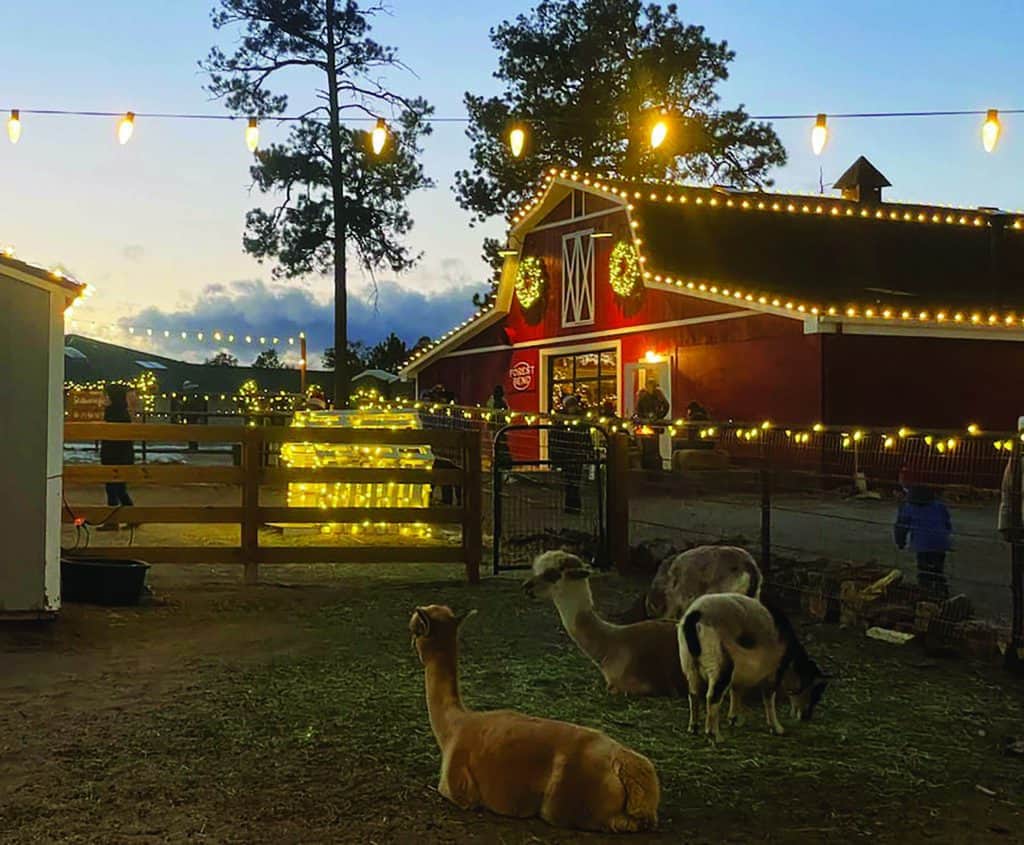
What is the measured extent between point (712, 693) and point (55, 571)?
466 cm

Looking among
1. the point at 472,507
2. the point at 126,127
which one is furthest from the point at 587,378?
the point at 472,507

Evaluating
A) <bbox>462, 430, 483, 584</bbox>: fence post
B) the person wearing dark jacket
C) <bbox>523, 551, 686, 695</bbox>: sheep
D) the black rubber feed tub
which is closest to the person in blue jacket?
<bbox>523, 551, 686, 695</bbox>: sheep

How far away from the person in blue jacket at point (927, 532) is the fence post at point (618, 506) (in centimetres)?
256

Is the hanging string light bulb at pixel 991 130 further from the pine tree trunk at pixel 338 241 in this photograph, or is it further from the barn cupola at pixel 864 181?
the pine tree trunk at pixel 338 241

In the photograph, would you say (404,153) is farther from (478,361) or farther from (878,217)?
(878,217)

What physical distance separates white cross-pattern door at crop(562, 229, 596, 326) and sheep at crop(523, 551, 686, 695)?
17.4 m

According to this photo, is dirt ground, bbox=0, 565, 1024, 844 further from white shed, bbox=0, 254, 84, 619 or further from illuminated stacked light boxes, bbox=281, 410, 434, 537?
illuminated stacked light boxes, bbox=281, 410, 434, 537

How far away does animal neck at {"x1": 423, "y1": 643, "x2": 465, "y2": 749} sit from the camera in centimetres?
428

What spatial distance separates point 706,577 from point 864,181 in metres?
22.1

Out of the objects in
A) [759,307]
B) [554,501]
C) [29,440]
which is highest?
[759,307]

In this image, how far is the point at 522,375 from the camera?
84.1 ft

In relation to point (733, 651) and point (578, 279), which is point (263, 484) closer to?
point (733, 651)

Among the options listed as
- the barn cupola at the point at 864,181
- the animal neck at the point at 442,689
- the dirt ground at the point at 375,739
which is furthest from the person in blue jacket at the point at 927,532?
the barn cupola at the point at 864,181

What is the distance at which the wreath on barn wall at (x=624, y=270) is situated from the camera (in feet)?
70.0
